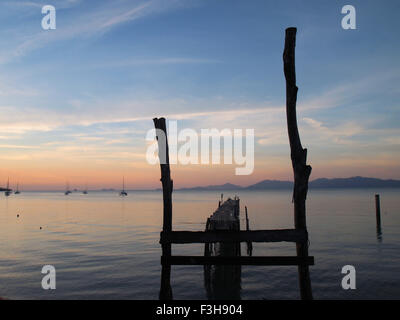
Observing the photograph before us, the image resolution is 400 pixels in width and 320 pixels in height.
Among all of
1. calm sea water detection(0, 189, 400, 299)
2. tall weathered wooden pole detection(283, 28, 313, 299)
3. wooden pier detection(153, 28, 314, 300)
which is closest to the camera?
wooden pier detection(153, 28, 314, 300)

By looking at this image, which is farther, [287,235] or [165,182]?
[165,182]

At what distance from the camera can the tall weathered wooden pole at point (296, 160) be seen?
6.57 metres

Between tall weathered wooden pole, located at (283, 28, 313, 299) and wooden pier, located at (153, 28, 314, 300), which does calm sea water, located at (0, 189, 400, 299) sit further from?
wooden pier, located at (153, 28, 314, 300)

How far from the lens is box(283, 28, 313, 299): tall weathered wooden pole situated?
6.57 metres

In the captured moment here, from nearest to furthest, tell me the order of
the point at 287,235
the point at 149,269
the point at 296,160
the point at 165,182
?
1. the point at 287,235
2. the point at 296,160
3. the point at 165,182
4. the point at 149,269

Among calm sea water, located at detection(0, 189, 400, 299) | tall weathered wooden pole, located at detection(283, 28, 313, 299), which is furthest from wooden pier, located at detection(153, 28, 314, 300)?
calm sea water, located at detection(0, 189, 400, 299)

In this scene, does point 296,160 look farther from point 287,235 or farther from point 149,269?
point 149,269

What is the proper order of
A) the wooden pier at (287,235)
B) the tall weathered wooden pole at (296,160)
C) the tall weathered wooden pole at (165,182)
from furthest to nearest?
the tall weathered wooden pole at (165,182)
the tall weathered wooden pole at (296,160)
the wooden pier at (287,235)

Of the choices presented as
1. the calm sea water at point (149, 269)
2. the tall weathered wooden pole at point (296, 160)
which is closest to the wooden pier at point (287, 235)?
the tall weathered wooden pole at point (296, 160)

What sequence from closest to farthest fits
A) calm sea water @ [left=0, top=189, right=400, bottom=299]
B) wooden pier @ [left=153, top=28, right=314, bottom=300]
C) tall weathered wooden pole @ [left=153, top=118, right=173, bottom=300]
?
wooden pier @ [left=153, top=28, right=314, bottom=300] < tall weathered wooden pole @ [left=153, top=118, right=173, bottom=300] < calm sea water @ [left=0, top=189, right=400, bottom=299]

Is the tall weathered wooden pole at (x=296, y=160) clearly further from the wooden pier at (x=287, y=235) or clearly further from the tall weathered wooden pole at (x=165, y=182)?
the tall weathered wooden pole at (x=165, y=182)

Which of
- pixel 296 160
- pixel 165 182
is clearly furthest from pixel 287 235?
pixel 165 182

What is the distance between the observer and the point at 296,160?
6.65 metres
